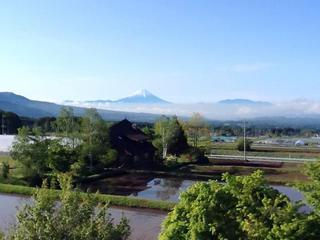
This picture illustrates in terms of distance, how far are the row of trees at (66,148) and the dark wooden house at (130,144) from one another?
2.67m

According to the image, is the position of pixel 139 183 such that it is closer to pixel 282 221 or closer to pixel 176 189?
pixel 176 189

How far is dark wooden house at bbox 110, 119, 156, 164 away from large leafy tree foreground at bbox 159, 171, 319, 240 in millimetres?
26619

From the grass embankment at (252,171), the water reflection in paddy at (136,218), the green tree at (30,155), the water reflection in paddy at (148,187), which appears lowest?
the water reflection in paddy at (136,218)

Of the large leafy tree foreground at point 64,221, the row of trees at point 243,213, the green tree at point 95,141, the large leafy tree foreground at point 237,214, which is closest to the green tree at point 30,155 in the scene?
the green tree at point 95,141

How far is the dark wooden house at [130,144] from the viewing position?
35.9m

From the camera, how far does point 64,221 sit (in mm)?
7676

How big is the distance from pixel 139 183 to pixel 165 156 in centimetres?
1096

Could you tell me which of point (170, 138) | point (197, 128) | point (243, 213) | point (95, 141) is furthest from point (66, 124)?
point (243, 213)

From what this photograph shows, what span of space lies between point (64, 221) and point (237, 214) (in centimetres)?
299

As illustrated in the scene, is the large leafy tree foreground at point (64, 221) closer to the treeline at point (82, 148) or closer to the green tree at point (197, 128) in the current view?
the treeline at point (82, 148)

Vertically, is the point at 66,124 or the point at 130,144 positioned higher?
the point at 66,124

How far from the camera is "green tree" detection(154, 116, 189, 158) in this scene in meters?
38.9

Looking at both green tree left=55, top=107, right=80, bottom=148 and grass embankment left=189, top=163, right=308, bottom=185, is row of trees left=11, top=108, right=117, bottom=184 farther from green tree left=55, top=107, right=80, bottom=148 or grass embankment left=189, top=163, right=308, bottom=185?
grass embankment left=189, top=163, right=308, bottom=185

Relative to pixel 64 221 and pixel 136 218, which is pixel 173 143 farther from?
pixel 64 221
